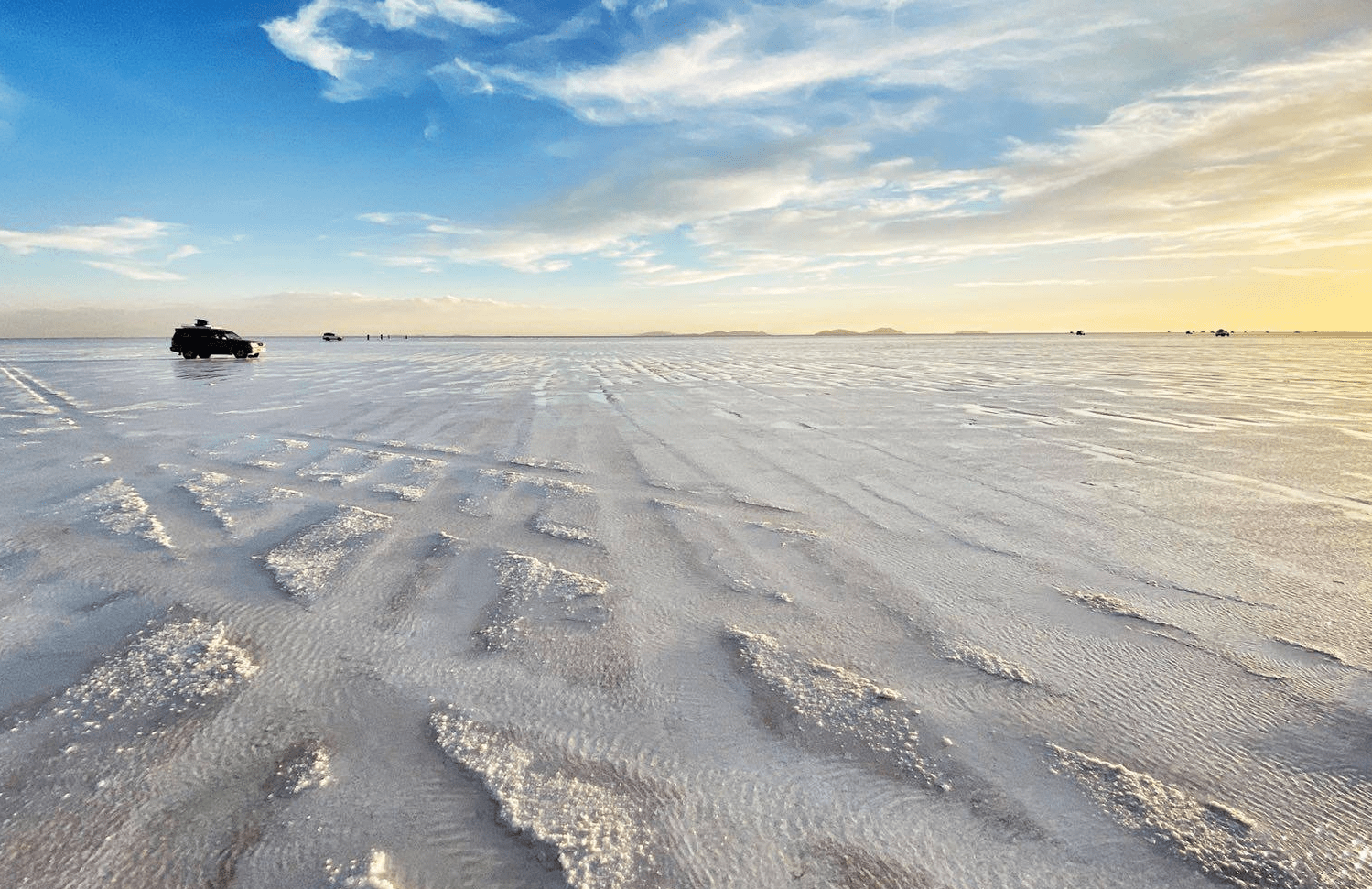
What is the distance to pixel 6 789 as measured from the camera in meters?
1.94

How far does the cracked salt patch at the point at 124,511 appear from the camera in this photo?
14.4ft

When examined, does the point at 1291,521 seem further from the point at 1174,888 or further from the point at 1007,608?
the point at 1174,888

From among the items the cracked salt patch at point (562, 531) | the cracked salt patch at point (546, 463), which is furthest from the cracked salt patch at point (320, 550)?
the cracked salt patch at point (546, 463)

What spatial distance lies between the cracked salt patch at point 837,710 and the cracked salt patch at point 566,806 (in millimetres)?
637

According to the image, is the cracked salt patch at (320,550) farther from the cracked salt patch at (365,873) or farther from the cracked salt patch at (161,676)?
the cracked salt patch at (365,873)

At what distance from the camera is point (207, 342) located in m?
31.2

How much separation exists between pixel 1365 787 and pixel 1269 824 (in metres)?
0.47

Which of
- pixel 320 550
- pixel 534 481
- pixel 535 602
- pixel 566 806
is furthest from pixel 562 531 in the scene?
pixel 566 806

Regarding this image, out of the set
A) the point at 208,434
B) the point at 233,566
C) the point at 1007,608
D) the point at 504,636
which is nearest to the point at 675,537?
the point at 504,636

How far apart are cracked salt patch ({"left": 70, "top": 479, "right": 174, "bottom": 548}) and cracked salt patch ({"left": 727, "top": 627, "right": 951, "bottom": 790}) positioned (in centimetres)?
383

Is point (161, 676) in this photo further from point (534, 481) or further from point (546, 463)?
point (546, 463)

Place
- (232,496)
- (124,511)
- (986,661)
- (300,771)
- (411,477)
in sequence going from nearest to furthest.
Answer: (300,771), (986,661), (124,511), (232,496), (411,477)

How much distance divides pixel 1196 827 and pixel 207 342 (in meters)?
38.3

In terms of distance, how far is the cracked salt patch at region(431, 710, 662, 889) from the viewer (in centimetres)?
168
